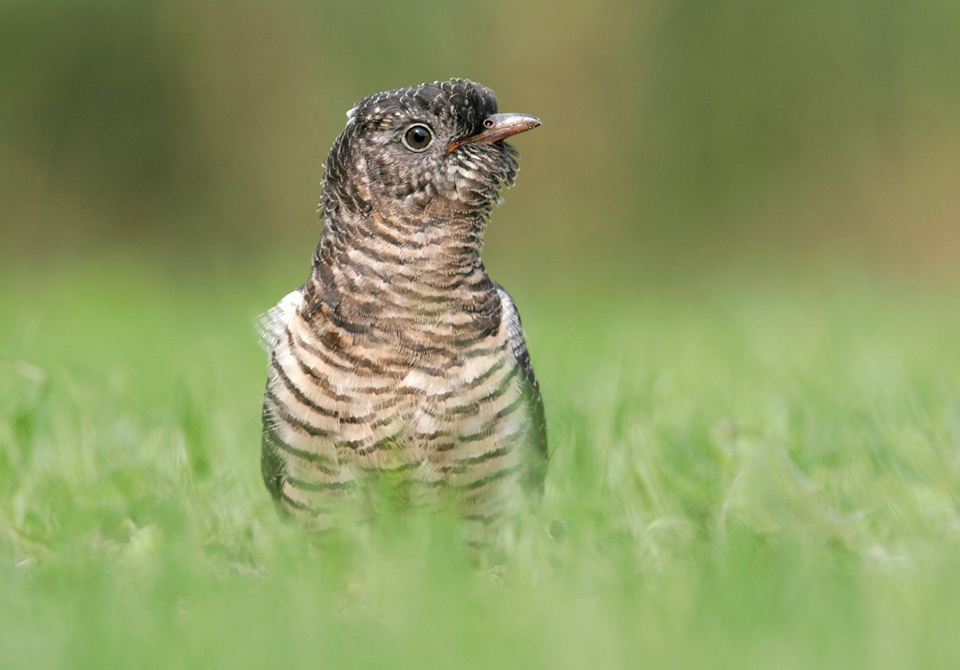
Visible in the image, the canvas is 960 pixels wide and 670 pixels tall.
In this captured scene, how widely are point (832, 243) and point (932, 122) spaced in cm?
141

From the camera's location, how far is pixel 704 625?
7.73 ft

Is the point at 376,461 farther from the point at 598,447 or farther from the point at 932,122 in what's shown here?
the point at 932,122

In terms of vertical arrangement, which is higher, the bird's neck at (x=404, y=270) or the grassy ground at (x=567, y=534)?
the bird's neck at (x=404, y=270)

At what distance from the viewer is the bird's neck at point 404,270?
130 inches

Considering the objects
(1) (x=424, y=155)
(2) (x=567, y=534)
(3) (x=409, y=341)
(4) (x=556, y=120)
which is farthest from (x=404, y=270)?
(4) (x=556, y=120)

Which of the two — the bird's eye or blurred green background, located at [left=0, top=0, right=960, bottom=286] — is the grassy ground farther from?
blurred green background, located at [left=0, top=0, right=960, bottom=286]

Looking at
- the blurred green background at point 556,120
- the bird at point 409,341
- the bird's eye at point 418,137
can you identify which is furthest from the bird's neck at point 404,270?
the blurred green background at point 556,120

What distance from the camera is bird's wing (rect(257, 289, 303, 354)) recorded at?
3.47 metres

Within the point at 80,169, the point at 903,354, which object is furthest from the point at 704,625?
the point at 80,169

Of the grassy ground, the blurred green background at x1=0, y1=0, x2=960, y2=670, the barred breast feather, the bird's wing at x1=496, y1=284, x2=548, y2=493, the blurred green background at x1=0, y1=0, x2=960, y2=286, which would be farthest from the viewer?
the blurred green background at x1=0, y1=0, x2=960, y2=286

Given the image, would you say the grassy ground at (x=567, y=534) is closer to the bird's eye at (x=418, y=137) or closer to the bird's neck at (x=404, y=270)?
the bird's neck at (x=404, y=270)

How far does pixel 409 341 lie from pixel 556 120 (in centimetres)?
841

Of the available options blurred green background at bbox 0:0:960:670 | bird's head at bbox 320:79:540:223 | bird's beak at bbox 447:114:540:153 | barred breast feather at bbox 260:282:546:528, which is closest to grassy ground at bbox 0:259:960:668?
blurred green background at bbox 0:0:960:670

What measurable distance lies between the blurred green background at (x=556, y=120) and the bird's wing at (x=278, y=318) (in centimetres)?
683
